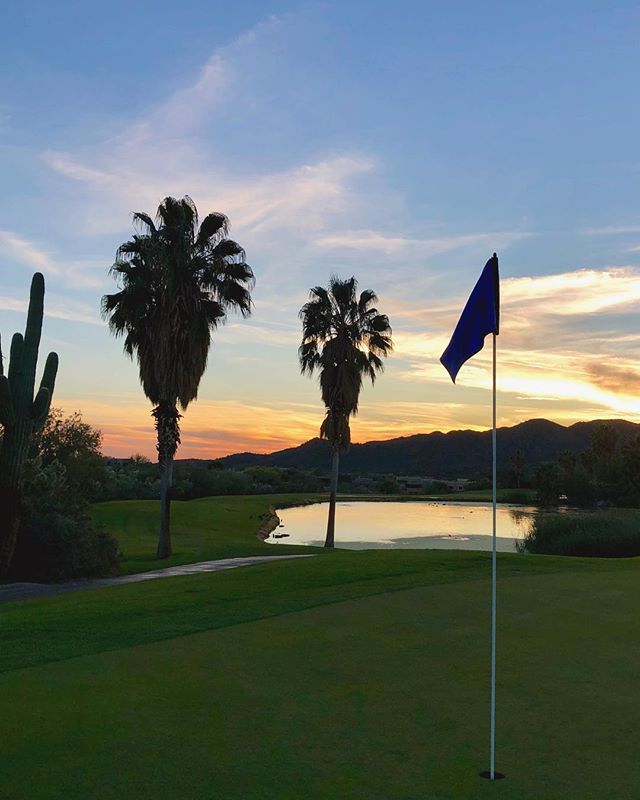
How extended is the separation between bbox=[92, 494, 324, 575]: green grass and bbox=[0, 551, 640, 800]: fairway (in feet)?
50.0

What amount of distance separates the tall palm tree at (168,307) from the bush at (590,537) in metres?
15.8

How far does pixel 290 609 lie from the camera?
12.8 metres

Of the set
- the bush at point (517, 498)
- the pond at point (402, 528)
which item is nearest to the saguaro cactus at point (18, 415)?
the pond at point (402, 528)

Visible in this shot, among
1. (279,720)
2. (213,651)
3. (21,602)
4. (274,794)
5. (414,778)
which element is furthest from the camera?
(21,602)

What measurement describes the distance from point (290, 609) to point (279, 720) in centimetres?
628

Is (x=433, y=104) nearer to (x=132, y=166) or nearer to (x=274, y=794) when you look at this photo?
(x=132, y=166)

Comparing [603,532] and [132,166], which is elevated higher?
[132,166]

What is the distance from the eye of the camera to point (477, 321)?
7.11m

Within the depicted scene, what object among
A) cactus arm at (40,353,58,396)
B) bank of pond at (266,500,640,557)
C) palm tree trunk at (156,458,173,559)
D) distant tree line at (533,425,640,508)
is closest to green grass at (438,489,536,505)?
distant tree line at (533,425,640,508)

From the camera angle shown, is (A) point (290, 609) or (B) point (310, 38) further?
(B) point (310, 38)

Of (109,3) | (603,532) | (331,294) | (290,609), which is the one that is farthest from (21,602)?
(331,294)

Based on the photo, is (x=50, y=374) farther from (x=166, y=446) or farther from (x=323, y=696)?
(x=323, y=696)

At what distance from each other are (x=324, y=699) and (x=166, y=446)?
2366 cm

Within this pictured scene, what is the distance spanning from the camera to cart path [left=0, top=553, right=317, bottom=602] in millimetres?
19828
